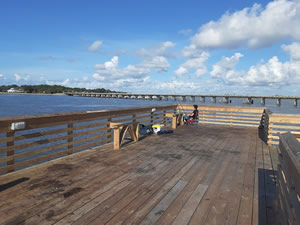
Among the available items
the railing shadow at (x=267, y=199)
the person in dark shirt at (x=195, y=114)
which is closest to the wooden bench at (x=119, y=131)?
the railing shadow at (x=267, y=199)

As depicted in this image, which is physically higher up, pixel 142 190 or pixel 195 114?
pixel 195 114

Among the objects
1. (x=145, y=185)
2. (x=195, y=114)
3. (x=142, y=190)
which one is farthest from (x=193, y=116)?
(x=142, y=190)

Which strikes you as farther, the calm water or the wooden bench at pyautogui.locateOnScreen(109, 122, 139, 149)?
the calm water

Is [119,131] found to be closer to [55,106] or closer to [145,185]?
[145,185]

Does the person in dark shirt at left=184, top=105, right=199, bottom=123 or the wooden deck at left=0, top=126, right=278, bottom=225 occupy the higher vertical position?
the person in dark shirt at left=184, top=105, right=199, bottom=123

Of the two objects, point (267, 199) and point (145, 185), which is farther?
point (145, 185)

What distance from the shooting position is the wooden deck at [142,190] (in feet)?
8.18

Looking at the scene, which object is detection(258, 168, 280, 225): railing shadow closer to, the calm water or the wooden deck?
the wooden deck

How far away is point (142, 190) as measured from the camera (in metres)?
3.19

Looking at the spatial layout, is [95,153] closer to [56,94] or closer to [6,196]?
[6,196]

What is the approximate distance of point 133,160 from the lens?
4.68 m

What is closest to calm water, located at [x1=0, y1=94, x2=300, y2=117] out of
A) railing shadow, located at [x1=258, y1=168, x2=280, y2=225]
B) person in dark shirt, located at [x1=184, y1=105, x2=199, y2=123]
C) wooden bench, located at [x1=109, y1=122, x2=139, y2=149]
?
person in dark shirt, located at [x1=184, y1=105, x2=199, y2=123]

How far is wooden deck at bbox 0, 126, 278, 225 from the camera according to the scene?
2492 mm

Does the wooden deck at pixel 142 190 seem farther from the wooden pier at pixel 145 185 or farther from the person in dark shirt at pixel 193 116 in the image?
the person in dark shirt at pixel 193 116
